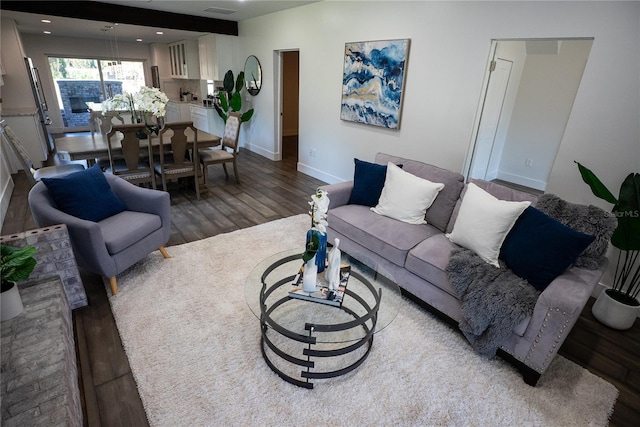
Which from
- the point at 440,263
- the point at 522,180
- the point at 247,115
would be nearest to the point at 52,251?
the point at 440,263

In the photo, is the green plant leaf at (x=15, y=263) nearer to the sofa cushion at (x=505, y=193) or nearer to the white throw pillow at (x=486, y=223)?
the white throw pillow at (x=486, y=223)

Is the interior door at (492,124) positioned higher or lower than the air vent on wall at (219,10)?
lower

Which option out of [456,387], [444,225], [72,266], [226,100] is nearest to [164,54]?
[226,100]

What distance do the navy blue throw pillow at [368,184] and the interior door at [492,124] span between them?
1.78 metres

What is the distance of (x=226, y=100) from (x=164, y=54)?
14.4 ft

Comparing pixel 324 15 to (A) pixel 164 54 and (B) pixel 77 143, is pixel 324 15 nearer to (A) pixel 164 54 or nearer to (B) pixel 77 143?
(B) pixel 77 143

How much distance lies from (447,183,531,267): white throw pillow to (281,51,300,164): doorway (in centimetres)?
569

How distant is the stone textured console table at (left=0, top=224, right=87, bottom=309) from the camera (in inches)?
80.6

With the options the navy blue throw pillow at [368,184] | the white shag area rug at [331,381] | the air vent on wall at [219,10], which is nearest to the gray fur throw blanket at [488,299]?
the white shag area rug at [331,381]

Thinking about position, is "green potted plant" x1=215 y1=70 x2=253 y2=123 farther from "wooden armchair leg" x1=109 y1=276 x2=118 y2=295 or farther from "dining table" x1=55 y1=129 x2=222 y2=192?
"wooden armchair leg" x1=109 y1=276 x2=118 y2=295

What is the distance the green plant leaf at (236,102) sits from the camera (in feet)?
21.9

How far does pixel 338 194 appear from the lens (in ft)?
10.2

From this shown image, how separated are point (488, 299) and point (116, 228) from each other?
2693 millimetres

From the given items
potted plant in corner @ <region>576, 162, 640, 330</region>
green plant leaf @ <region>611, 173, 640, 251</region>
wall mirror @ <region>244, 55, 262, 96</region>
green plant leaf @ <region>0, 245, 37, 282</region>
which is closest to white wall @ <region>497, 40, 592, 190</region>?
potted plant in corner @ <region>576, 162, 640, 330</region>
